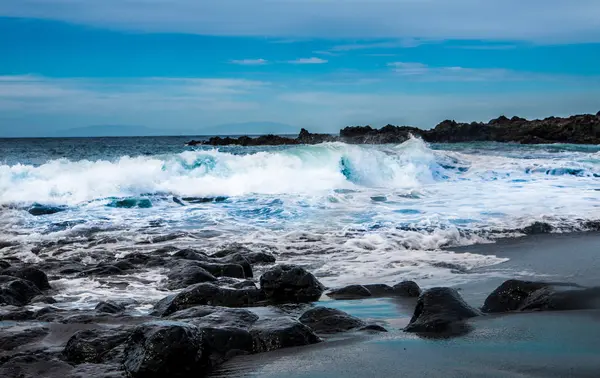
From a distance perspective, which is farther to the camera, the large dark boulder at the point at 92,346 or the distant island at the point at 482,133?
the distant island at the point at 482,133

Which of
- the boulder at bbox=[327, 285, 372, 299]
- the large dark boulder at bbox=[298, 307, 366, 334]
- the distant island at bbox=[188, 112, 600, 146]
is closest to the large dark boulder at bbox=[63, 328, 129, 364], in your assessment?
the large dark boulder at bbox=[298, 307, 366, 334]

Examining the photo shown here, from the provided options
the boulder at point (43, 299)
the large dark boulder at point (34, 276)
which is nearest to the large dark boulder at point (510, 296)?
the boulder at point (43, 299)

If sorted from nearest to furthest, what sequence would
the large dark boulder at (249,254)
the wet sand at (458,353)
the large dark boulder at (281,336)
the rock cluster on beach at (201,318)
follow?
the wet sand at (458,353)
the rock cluster on beach at (201,318)
the large dark boulder at (281,336)
the large dark boulder at (249,254)

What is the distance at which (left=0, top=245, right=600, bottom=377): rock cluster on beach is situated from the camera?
4.43 m

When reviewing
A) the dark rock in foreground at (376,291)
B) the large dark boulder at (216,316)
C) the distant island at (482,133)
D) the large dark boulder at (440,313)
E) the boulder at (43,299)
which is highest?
the distant island at (482,133)

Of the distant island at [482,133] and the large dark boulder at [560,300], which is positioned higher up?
the distant island at [482,133]

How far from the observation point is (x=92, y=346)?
188 inches

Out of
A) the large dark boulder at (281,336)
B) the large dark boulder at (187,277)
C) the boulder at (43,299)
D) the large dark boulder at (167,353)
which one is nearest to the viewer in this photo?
the large dark boulder at (167,353)

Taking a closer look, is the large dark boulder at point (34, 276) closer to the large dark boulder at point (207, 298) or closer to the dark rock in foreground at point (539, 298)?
the large dark boulder at point (207, 298)

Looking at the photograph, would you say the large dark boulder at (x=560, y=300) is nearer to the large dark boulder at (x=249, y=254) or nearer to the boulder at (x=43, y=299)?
the large dark boulder at (x=249, y=254)

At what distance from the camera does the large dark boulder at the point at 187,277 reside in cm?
744

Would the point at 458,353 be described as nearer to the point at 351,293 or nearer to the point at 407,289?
the point at 407,289

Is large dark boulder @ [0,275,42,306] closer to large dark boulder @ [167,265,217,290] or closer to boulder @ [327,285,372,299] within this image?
large dark boulder @ [167,265,217,290]

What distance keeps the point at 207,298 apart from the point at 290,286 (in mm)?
918
